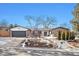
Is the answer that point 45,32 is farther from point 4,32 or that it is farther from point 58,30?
point 4,32

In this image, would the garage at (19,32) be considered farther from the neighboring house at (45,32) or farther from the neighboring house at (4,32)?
the neighboring house at (45,32)

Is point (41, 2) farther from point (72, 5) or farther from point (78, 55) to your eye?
point (78, 55)

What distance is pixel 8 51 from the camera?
2668 mm

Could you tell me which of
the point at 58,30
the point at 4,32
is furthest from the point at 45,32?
the point at 4,32

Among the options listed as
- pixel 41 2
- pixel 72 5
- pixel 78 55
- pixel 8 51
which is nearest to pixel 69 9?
pixel 72 5

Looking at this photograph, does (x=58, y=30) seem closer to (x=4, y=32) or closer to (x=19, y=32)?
(x=19, y=32)

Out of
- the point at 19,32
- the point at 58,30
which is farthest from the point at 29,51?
the point at 58,30

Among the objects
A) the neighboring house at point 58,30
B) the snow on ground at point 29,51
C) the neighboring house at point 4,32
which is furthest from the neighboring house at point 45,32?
the neighboring house at point 4,32

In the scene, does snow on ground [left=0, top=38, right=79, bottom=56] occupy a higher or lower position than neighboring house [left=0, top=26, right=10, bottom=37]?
lower

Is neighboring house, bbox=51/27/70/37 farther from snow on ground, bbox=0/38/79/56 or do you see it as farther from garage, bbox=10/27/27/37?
garage, bbox=10/27/27/37

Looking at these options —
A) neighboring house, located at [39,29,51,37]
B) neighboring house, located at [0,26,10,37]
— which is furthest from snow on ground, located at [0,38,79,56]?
neighboring house, located at [39,29,51,37]

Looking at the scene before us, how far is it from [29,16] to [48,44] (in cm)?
32

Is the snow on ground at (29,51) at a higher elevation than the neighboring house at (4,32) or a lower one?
lower

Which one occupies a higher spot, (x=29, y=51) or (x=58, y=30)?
(x=58, y=30)
